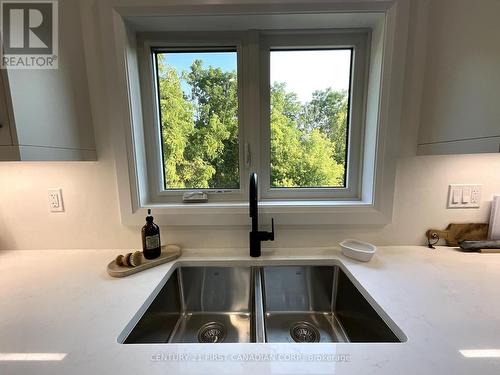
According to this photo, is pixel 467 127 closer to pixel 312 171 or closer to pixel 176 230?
pixel 312 171

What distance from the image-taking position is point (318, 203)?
1166mm

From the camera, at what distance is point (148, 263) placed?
0.98 m

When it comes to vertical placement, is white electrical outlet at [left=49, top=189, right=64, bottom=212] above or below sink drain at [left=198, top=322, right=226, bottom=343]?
above

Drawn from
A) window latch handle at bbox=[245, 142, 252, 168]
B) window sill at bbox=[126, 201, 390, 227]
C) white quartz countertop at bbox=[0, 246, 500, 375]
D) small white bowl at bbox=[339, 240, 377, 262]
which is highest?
window latch handle at bbox=[245, 142, 252, 168]

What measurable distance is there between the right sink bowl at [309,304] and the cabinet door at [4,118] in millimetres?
1049

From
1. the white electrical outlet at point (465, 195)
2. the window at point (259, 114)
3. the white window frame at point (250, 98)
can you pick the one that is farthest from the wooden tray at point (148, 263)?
the white electrical outlet at point (465, 195)

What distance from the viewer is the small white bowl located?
1.00 m

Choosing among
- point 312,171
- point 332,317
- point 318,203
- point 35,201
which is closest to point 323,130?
point 312,171

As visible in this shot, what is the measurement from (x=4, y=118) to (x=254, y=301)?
1.04 m

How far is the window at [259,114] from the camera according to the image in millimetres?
1171

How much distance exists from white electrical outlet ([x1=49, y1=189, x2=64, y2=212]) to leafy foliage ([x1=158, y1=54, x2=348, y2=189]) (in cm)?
50

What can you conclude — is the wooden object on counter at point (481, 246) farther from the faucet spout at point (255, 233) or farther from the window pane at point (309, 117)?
the faucet spout at point (255, 233)

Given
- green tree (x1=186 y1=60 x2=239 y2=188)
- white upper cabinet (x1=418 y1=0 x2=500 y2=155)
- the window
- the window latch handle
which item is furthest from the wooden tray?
white upper cabinet (x1=418 y1=0 x2=500 y2=155)

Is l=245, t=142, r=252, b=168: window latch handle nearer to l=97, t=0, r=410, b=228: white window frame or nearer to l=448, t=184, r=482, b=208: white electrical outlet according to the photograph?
l=97, t=0, r=410, b=228: white window frame
